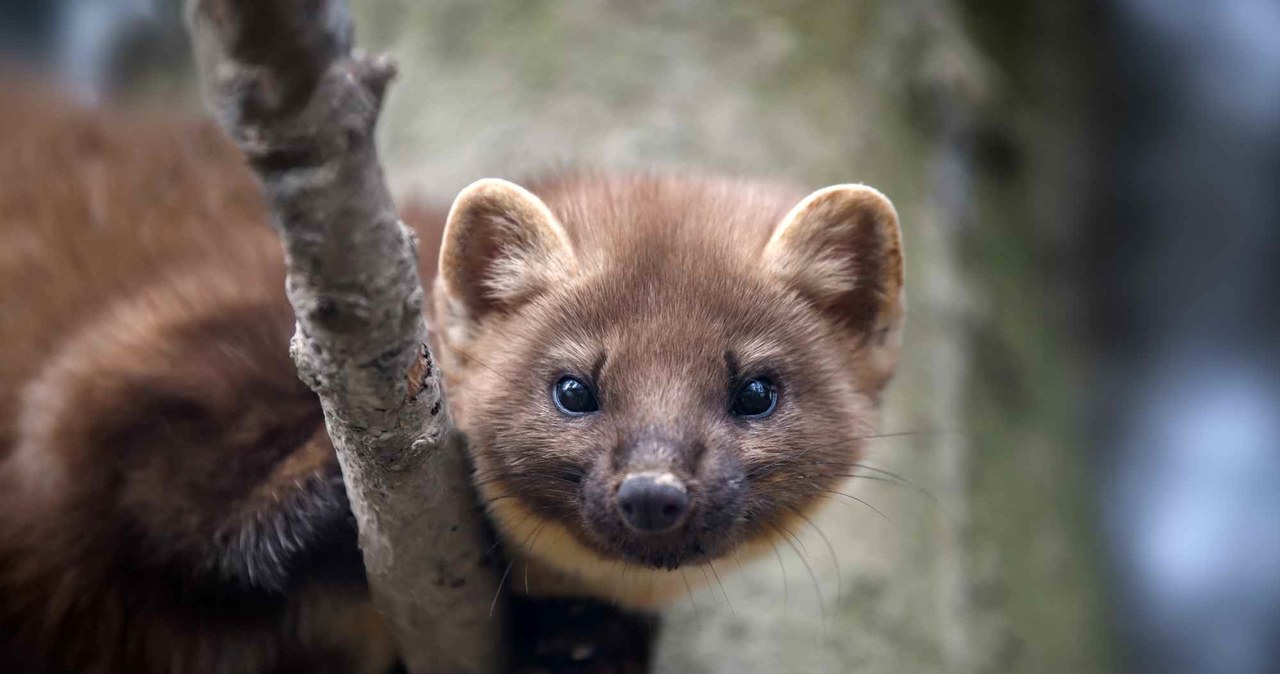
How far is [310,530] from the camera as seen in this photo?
7.73 ft

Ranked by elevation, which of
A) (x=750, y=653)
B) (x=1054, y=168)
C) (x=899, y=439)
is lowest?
(x=750, y=653)

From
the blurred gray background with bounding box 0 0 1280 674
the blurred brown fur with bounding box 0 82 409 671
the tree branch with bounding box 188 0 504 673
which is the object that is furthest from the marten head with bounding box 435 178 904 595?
the blurred gray background with bounding box 0 0 1280 674

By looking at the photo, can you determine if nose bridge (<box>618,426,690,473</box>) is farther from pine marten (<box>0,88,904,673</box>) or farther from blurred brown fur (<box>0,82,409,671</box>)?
blurred brown fur (<box>0,82,409,671</box>)

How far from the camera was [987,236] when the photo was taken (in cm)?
455

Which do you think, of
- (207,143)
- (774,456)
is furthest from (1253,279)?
(207,143)

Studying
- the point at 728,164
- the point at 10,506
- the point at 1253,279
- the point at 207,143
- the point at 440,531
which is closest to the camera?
the point at 440,531

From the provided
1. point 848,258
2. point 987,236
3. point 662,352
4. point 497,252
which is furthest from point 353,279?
point 987,236

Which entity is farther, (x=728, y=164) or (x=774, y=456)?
(x=728, y=164)

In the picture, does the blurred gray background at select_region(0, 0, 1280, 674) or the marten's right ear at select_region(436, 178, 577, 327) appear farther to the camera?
the blurred gray background at select_region(0, 0, 1280, 674)

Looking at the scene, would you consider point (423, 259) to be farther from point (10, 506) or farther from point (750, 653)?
point (750, 653)

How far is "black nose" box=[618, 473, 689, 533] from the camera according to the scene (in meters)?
2.09

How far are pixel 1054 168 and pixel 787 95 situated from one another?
198cm

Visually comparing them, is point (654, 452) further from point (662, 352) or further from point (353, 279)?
point (353, 279)

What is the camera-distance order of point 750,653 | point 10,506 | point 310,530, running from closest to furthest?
A: point 310,530 < point 10,506 < point 750,653
